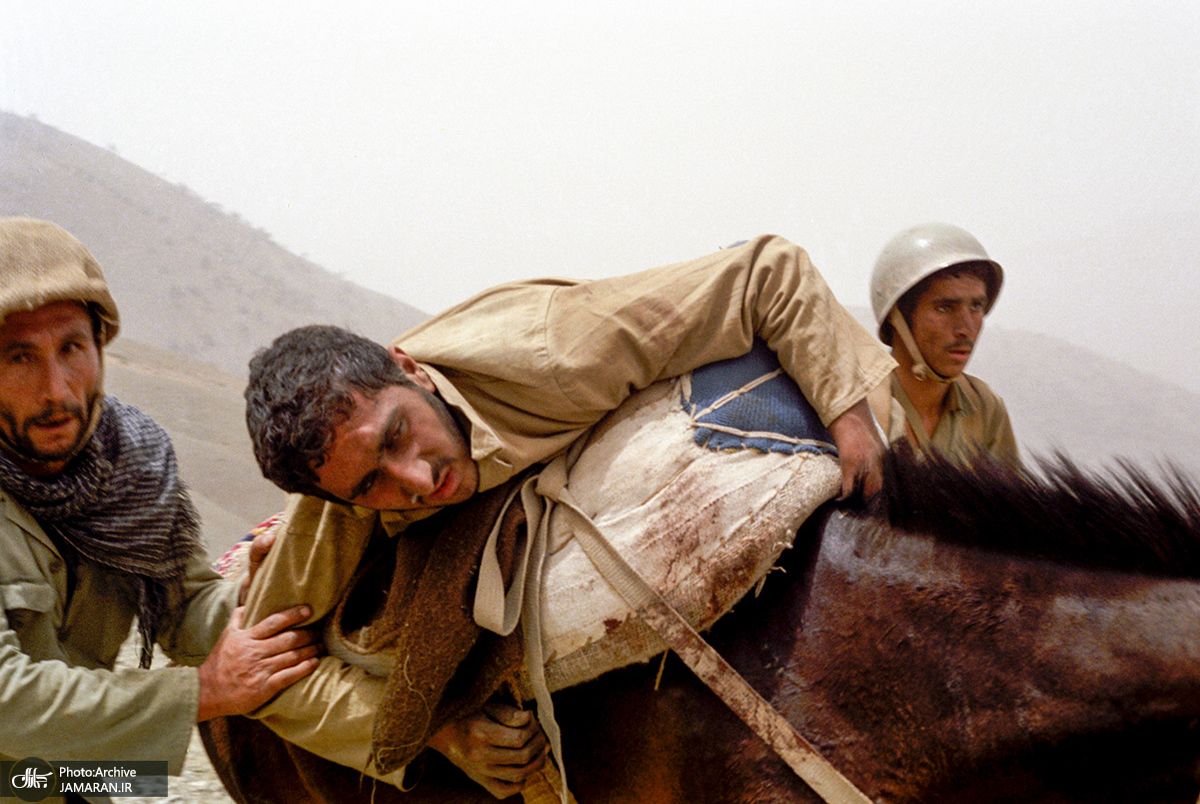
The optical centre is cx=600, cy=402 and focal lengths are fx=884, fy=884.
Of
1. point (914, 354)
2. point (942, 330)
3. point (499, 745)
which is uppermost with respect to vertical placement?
point (942, 330)

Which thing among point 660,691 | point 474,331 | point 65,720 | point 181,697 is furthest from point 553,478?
point 65,720

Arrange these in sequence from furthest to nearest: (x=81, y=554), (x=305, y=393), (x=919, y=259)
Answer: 1. (x=919, y=259)
2. (x=81, y=554)
3. (x=305, y=393)

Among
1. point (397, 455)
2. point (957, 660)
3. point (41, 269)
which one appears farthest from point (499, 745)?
point (41, 269)

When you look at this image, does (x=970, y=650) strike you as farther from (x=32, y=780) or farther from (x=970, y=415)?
(x=32, y=780)

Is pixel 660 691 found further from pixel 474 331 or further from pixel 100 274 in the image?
pixel 100 274

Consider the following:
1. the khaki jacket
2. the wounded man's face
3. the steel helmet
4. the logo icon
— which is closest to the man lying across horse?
the wounded man's face

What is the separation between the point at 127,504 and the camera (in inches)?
94.7

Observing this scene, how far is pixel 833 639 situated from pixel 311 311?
31.8m

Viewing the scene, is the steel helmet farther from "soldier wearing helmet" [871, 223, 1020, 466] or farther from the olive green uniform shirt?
the olive green uniform shirt

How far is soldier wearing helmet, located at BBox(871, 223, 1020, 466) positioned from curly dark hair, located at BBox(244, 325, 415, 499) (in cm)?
209

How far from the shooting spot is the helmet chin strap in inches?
133

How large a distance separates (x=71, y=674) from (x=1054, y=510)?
2.14 meters

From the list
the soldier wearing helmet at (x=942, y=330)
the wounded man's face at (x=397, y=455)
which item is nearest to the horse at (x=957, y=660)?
the wounded man's face at (x=397, y=455)

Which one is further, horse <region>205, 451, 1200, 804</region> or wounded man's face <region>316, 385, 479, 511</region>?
wounded man's face <region>316, 385, 479, 511</region>
